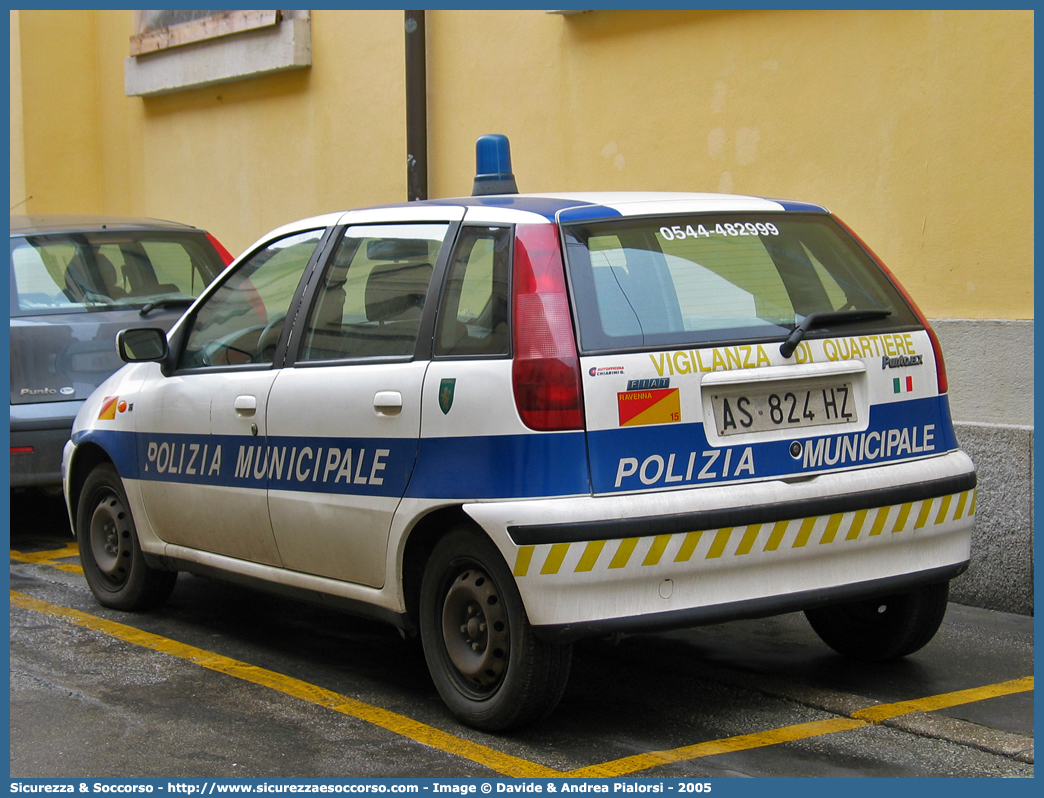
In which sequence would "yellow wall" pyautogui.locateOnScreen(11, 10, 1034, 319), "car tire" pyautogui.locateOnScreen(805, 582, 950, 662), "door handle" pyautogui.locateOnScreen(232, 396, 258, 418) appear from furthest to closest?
"yellow wall" pyautogui.locateOnScreen(11, 10, 1034, 319)
"door handle" pyautogui.locateOnScreen(232, 396, 258, 418)
"car tire" pyautogui.locateOnScreen(805, 582, 950, 662)

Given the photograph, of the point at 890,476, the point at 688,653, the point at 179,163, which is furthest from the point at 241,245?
the point at 890,476

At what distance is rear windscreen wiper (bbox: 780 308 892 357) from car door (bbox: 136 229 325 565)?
1.90m

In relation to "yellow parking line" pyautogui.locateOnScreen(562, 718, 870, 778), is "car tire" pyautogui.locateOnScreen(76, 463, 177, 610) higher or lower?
higher

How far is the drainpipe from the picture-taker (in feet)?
33.0

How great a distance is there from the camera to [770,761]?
13.3ft

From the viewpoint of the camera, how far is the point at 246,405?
5238 millimetres

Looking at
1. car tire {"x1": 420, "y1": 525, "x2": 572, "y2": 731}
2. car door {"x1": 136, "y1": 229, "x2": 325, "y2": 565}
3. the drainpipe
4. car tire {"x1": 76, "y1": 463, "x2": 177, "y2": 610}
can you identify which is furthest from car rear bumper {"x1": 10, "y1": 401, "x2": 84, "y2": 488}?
car tire {"x1": 420, "y1": 525, "x2": 572, "y2": 731}

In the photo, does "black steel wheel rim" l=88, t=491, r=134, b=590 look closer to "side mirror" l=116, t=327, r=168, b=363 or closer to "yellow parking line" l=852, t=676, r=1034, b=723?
"side mirror" l=116, t=327, r=168, b=363

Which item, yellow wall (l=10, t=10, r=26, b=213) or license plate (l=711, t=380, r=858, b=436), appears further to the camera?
yellow wall (l=10, t=10, r=26, b=213)

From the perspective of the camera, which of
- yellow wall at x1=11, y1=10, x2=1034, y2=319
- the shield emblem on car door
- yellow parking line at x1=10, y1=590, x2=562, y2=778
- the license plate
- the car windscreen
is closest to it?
yellow parking line at x1=10, y1=590, x2=562, y2=778

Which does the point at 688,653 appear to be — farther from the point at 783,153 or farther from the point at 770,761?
the point at 783,153

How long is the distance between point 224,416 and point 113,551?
136 centimetres

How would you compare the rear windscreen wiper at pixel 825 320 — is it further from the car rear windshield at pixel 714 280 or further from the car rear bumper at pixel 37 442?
the car rear bumper at pixel 37 442

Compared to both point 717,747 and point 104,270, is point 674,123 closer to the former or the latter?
point 104,270
